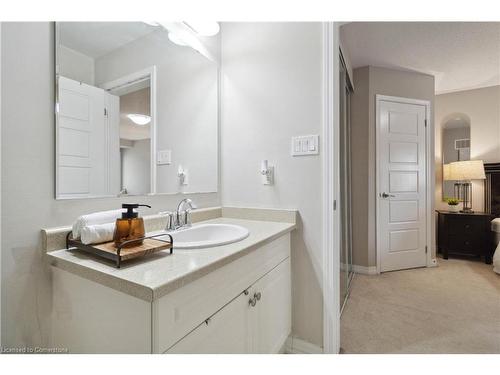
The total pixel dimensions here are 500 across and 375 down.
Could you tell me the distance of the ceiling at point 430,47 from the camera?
7.26ft

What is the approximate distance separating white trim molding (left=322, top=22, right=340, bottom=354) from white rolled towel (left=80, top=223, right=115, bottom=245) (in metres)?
1.04

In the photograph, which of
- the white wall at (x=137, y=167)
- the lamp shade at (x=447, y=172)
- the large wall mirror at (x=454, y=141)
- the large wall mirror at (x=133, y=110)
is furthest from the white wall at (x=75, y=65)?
the large wall mirror at (x=454, y=141)

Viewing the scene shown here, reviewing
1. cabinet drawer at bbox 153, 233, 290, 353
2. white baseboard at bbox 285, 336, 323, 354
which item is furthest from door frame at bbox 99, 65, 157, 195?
white baseboard at bbox 285, 336, 323, 354

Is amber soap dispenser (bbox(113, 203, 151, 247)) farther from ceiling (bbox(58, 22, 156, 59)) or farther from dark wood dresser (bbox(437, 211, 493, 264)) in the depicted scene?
dark wood dresser (bbox(437, 211, 493, 264))

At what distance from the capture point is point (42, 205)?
0.90 meters

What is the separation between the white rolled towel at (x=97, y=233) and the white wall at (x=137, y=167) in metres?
0.36

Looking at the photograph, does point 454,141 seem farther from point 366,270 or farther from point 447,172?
point 366,270

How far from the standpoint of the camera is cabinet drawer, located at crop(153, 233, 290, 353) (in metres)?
0.67

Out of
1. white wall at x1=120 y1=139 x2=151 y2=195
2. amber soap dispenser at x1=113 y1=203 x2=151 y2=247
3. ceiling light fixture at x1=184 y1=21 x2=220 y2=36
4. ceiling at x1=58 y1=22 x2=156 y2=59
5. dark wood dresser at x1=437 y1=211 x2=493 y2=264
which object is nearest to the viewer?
amber soap dispenser at x1=113 y1=203 x2=151 y2=247

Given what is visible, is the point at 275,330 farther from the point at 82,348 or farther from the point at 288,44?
the point at 288,44

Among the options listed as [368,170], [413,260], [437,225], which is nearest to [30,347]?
[368,170]

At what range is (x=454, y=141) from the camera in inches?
147

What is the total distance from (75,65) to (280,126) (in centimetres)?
103
